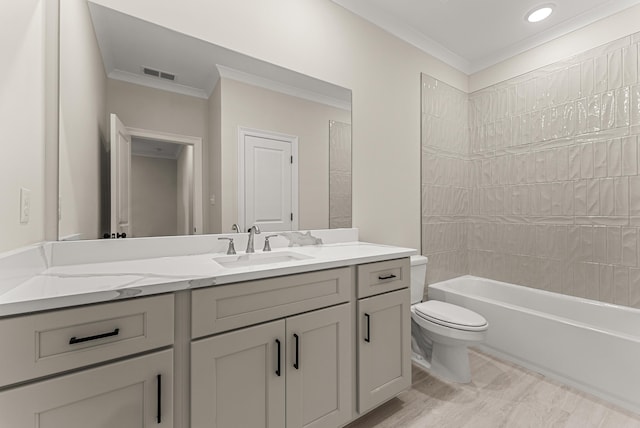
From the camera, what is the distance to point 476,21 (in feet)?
7.23

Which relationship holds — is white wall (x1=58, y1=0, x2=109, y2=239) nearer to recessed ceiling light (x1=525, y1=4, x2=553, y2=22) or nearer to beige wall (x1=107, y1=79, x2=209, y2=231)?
beige wall (x1=107, y1=79, x2=209, y2=231)

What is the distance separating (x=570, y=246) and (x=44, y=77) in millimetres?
3340

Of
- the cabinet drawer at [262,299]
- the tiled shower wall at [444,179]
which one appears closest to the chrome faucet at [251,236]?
the cabinet drawer at [262,299]

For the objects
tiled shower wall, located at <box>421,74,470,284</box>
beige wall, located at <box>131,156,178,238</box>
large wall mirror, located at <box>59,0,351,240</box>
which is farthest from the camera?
tiled shower wall, located at <box>421,74,470,284</box>

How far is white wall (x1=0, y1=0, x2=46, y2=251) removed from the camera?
0.84 metres

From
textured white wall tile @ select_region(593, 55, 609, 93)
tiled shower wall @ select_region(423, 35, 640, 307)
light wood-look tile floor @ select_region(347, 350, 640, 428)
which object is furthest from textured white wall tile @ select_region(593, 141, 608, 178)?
light wood-look tile floor @ select_region(347, 350, 640, 428)

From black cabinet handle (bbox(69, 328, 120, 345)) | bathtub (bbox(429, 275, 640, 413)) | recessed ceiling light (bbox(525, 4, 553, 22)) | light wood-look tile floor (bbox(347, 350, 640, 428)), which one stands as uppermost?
recessed ceiling light (bbox(525, 4, 553, 22))

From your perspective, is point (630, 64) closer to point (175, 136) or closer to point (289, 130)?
point (289, 130)

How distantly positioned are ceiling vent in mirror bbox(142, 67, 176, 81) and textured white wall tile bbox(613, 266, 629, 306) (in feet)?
→ 10.2

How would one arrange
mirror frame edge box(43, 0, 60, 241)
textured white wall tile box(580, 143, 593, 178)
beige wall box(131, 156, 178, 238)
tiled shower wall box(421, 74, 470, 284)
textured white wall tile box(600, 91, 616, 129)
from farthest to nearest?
tiled shower wall box(421, 74, 470, 284) < textured white wall tile box(580, 143, 593, 178) < textured white wall tile box(600, 91, 616, 129) < beige wall box(131, 156, 178, 238) < mirror frame edge box(43, 0, 60, 241)

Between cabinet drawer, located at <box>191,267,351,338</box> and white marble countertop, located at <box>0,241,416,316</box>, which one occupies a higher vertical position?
white marble countertop, located at <box>0,241,416,316</box>

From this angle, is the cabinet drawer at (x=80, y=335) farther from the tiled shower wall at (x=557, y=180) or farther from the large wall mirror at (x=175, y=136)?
the tiled shower wall at (x=557, y=180)

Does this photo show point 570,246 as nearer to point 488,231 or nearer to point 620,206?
point 620,206

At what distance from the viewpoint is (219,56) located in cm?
150
